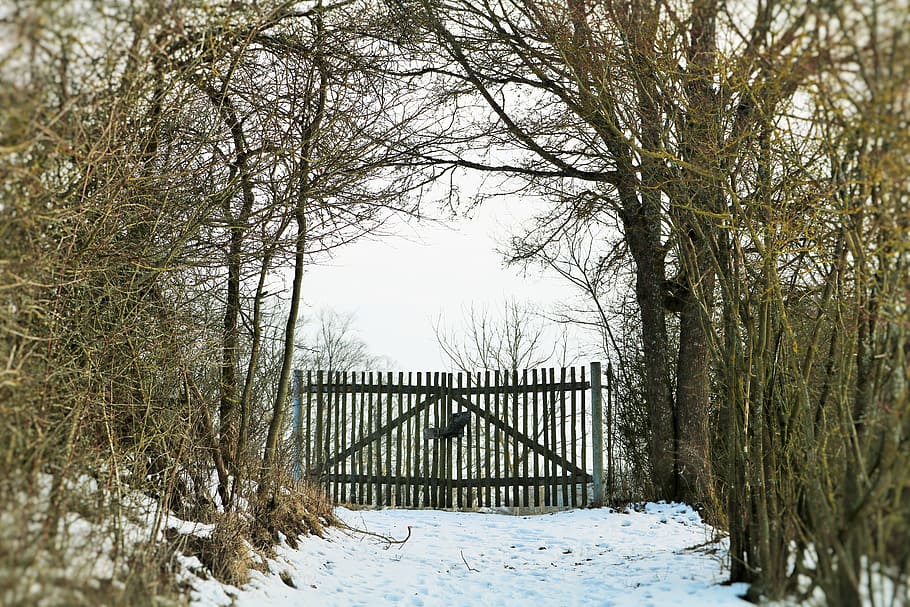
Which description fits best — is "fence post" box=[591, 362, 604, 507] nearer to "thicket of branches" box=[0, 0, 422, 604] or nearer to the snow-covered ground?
the snow-covered ground

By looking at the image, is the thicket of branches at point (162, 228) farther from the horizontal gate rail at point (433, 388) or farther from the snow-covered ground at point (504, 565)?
the horizontal gate rail at point (433, 388)

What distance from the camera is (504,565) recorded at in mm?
6555

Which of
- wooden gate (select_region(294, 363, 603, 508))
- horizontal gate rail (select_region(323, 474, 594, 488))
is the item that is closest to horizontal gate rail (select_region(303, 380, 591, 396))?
wooden gate (select_region(294, 363, 603, 508))

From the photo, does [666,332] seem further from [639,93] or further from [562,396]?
[639,93]

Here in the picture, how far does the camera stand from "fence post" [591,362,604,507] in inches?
373

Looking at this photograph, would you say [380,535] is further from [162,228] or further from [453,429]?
[162,228]

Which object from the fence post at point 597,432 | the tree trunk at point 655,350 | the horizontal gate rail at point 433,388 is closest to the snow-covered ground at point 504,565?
the tree trunk at point 655,350

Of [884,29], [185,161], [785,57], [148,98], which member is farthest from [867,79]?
[185,161]

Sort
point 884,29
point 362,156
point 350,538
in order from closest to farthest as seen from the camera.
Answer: point 884,29
point 362,156
point 350,538

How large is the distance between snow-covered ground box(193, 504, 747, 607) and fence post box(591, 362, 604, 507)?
809 mm

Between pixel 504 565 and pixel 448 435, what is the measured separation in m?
3.42

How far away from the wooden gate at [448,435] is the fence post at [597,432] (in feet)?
0.06

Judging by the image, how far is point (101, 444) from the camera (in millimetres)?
4387

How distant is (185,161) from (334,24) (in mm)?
1974
